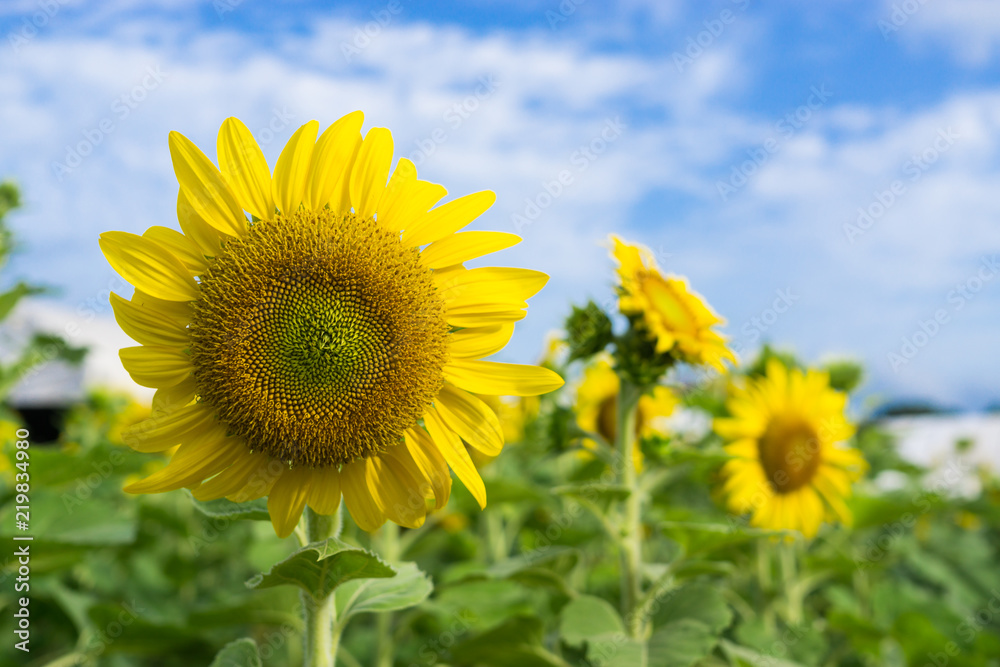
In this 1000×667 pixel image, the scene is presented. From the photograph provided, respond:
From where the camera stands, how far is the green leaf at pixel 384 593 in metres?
1.54

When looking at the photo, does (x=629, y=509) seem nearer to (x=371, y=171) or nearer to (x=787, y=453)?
(x=787, y=453)

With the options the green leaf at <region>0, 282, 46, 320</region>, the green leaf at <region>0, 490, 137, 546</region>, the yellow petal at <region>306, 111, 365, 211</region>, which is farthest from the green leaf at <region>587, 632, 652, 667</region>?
the green leaf at <region>0, 282, 46, 320</region>

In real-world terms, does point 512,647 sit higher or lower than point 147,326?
lower

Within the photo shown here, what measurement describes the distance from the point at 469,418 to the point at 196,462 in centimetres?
51

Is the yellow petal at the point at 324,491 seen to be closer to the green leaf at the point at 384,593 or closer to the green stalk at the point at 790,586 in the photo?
the green leaf at the point at 384,593

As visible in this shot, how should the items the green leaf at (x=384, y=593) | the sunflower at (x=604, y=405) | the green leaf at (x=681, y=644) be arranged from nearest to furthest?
1. the green leaf at (x=384, y=593)
2. the green leaf at (x=681, y=644)
3. the sunflower at (x=604, y=405)

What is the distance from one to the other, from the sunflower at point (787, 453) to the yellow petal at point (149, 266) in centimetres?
213

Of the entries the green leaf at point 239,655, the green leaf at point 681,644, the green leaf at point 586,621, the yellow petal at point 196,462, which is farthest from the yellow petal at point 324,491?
the green leaf at point 681,644

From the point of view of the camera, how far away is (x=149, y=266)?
1.36 metres

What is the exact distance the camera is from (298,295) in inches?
54.1

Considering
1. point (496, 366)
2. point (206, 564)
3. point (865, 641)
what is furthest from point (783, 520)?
point (206, 564)

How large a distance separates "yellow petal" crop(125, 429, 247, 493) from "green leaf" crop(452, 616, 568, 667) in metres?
1.01

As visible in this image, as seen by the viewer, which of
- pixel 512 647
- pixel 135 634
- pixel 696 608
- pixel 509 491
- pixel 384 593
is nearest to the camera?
pixel 384 593

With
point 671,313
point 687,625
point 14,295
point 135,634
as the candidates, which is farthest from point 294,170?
point 14,295
